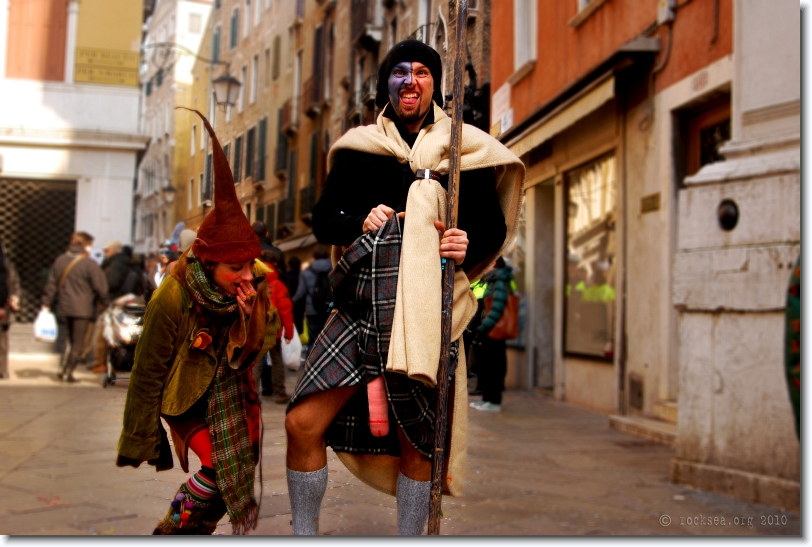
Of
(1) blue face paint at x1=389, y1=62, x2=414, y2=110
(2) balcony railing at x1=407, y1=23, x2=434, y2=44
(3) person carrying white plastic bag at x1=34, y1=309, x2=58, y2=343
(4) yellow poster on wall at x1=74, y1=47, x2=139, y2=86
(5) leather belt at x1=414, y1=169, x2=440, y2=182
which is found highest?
(2) balcony railing at x1=407, y1=23, x2=434, y2=44

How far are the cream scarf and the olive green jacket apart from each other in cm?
49

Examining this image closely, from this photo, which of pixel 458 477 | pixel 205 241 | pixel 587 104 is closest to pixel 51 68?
pixel 205 241

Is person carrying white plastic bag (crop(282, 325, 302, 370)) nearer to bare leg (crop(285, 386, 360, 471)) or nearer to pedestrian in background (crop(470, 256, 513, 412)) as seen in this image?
bare leg (crop(285, 386, 360, 471))

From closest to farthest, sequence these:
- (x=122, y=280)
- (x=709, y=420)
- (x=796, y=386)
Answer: (x=796, y=386), (x=122, y=280), (x=709, y=420)

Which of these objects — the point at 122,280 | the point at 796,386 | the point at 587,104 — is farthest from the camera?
the point at 587,104

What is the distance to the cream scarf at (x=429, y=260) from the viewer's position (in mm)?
2748

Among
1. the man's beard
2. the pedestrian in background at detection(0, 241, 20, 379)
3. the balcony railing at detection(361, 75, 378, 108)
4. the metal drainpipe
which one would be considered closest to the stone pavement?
the pedestrian in background at detection(0, 241, 20, 379)

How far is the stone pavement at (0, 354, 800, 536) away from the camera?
3400 mm

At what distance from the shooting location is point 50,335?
429 centimetres

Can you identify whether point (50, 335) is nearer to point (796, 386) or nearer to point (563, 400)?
point (796, 386)

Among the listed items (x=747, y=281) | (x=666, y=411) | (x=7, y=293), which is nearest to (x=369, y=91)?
(x=7, y=293)

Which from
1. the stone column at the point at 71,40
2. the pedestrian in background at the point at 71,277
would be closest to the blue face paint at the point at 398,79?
the pedestrian in background at the point at 71,277

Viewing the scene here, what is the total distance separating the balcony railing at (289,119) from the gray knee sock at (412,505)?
161cm

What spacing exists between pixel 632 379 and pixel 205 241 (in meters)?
5.06
